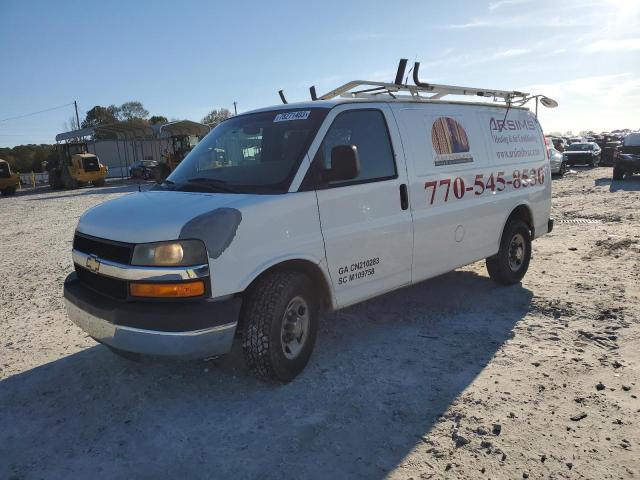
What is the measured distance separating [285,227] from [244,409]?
1316 mm

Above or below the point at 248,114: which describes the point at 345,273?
below

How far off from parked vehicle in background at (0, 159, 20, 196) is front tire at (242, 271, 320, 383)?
29839 mm

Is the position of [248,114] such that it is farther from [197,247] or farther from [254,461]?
[254,461]

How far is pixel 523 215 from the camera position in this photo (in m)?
6.30

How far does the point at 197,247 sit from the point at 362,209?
1.48 meters

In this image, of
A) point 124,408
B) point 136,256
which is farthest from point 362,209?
point 124,408

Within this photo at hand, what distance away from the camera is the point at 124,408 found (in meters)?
3.61

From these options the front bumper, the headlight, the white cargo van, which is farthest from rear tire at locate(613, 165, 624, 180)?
the headlight

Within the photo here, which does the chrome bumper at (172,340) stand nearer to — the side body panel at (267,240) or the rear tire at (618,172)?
the side body panel at (267,240)

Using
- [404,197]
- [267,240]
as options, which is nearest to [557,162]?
[404,197]

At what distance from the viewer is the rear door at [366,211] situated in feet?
13.0

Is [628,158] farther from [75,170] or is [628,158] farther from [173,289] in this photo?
[75,170]

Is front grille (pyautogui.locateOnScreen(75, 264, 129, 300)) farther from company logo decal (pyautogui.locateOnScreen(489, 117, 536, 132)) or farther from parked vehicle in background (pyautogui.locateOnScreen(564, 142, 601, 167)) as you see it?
parked vehicle in background (pyautogui.locateOnScreen(564, 142, 601, 167))

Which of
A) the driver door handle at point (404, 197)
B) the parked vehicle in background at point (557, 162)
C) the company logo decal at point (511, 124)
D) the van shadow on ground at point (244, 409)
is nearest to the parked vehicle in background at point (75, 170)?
the parked vehicle in background at point (557, 162)
